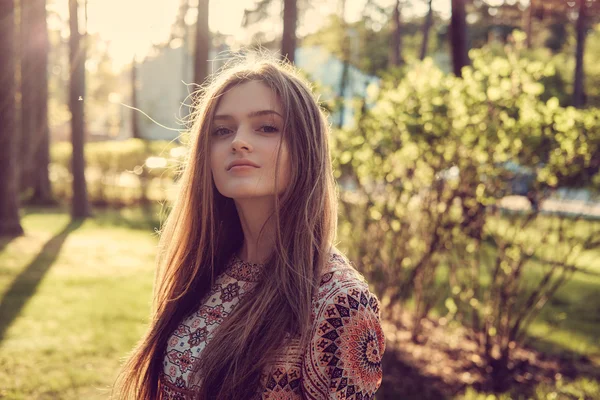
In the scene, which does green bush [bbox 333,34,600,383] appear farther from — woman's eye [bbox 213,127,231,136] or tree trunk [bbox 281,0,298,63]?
woman's eye [bbox 213,127,231,136]

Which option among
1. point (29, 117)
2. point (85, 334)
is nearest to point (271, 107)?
point (85, 334)

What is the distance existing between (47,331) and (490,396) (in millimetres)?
4443

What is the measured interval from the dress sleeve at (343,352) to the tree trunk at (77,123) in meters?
14.4

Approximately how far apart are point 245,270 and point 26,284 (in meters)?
6.99

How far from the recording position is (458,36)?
432 inches

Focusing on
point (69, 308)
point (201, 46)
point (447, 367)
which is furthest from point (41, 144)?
point (447, 367)

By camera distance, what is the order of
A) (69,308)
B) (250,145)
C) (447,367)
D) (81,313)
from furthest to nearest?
1. (69,308)
2. (81,313)
3. (447,367)
4. (250,145)

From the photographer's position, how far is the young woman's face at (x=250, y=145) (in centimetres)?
204

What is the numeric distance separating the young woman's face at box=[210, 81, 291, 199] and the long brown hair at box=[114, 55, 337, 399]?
0.11 feet

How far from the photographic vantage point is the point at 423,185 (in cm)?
549

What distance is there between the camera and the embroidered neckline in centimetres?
213

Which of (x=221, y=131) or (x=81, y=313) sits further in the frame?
(x=81, y=313)

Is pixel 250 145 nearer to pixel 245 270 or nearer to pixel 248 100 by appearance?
pixel 248 100

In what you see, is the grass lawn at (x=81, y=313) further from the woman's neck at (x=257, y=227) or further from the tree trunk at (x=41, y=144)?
the tree trunk at (x=41, y=144)
